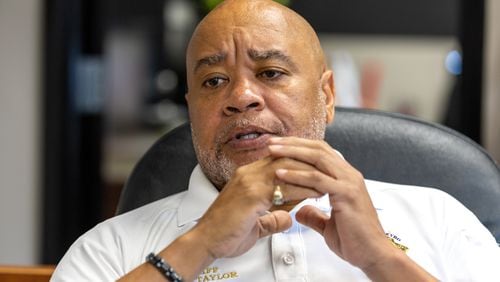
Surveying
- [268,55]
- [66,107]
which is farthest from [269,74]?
[66,107]

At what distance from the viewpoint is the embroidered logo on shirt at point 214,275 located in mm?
1623

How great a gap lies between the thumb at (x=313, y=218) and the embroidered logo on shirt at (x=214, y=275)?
0.51 ft

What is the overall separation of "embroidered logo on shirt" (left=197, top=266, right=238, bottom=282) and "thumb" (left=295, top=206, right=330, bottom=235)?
156 mm

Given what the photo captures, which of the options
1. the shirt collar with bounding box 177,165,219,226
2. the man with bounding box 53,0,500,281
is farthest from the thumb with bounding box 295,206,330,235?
the shirt collar with bounding box 177,165,219,226

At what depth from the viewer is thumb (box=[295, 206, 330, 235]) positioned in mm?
1568

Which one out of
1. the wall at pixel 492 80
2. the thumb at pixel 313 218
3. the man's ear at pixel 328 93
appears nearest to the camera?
the thumb at pixel 313 218

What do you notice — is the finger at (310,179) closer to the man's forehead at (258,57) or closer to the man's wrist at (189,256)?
the man's wrist at (189,256)

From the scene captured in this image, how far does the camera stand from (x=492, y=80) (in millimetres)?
3375

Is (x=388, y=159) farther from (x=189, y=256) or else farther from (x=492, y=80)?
(x=492, y=80)

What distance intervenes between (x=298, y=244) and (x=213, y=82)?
34 cm

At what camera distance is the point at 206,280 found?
162cm

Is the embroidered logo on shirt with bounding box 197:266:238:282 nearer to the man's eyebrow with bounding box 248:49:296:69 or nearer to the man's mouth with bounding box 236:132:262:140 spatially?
the man's mouth with bounding box 236:132:262:140

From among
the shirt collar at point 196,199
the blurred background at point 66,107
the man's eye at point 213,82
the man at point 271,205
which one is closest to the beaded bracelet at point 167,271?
the man at point 271,205

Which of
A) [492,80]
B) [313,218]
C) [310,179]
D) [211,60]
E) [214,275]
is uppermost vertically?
[211,60]
